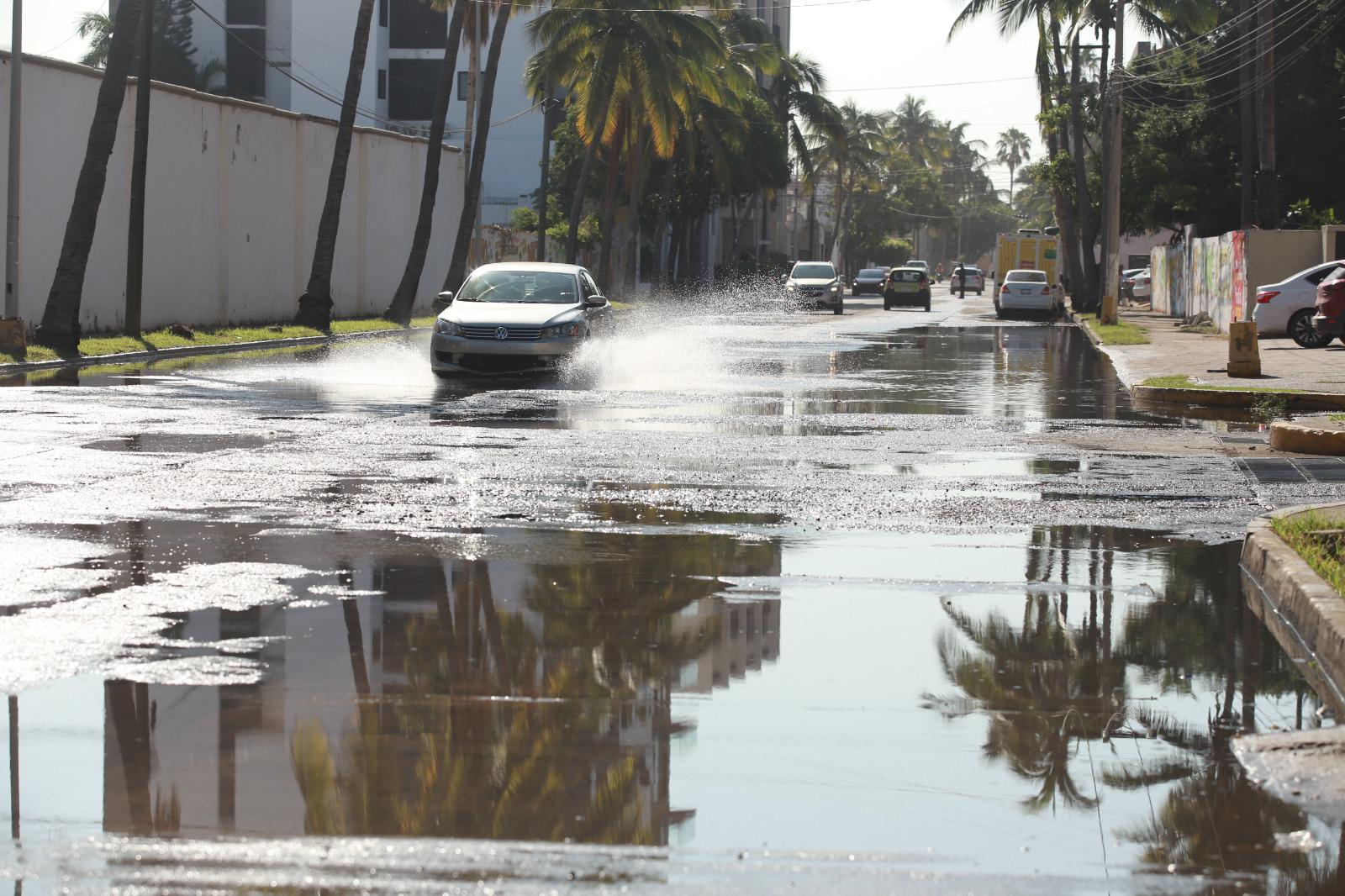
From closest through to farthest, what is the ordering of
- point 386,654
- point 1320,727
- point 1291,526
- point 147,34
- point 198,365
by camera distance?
point 1320,727 < point 386,654 < point 1291,526 < point 198,365 < point 147,34

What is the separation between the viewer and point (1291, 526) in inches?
364

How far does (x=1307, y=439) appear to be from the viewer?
1476 cm

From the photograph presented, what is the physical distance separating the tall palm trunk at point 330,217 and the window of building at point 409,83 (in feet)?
133

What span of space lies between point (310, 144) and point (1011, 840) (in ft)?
130

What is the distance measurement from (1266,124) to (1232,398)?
19636 mm

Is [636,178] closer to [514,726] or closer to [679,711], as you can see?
[679,711]

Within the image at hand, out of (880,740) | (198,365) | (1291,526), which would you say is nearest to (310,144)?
(198,365)

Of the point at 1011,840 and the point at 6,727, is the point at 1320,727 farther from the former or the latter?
the point at 6,727

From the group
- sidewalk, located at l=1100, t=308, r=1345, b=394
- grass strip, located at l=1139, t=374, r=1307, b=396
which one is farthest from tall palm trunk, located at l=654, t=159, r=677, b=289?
grass strip, located at l=1139, t=374, r=1307, b=396

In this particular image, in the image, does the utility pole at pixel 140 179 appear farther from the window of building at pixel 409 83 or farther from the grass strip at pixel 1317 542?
the window of building at pixel 409 83

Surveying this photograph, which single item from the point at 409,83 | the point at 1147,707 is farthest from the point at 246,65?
the point at 1147,707

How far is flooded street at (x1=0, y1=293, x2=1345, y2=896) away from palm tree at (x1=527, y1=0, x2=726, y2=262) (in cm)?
4190

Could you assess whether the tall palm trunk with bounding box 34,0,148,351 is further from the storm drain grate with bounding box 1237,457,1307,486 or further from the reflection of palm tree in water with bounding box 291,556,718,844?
the reflection of palm tree in water with bounding box 291,556,718,844

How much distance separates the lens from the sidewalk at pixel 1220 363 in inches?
859
